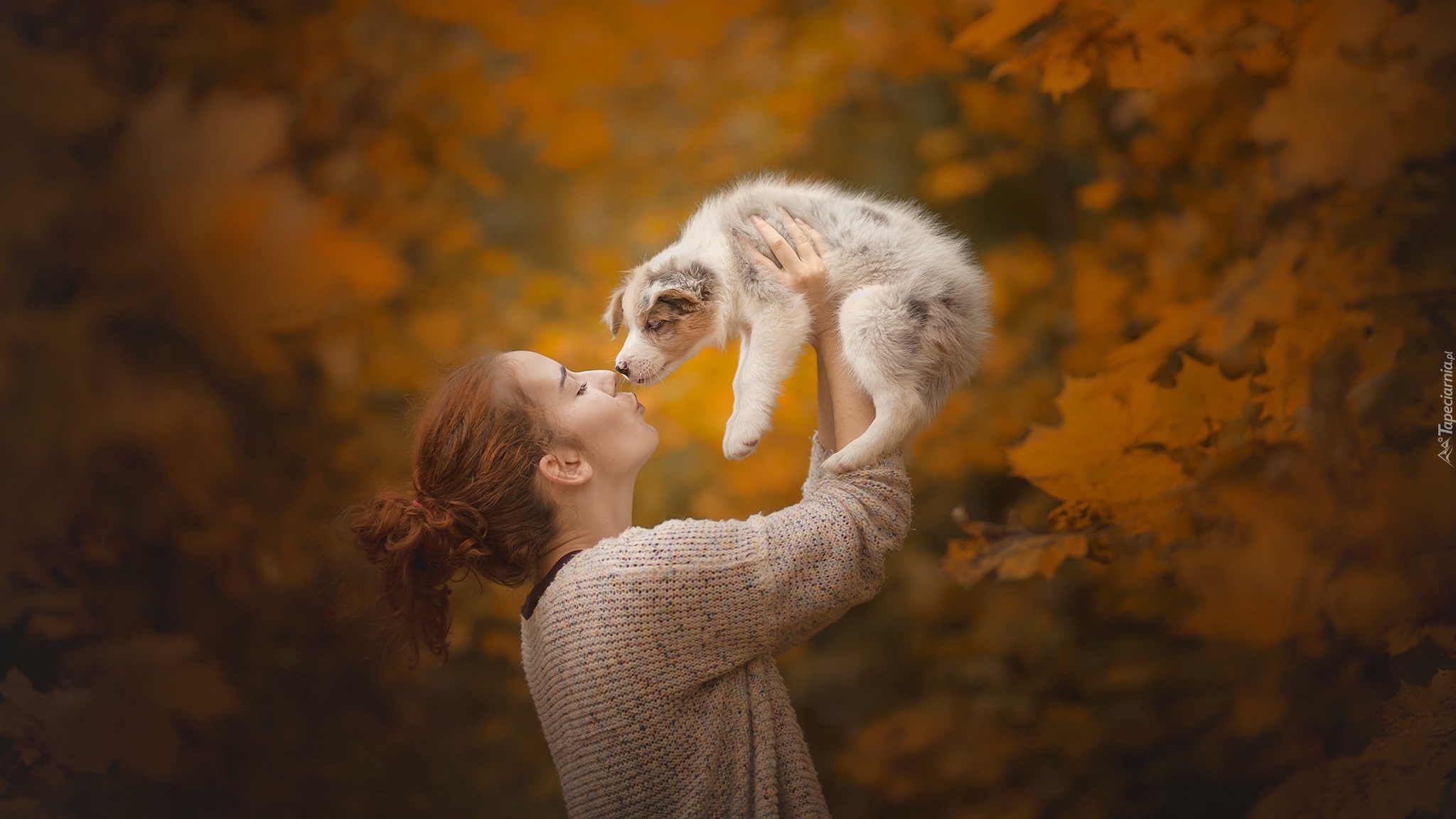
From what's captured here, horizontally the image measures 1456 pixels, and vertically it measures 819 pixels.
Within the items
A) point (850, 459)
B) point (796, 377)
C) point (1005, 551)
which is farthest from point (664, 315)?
point (1005, 551)

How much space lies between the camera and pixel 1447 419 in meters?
2.14

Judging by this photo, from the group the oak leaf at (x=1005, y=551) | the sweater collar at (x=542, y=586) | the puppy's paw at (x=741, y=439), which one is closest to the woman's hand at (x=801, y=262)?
the puppy's paw at (x=741, y=439)

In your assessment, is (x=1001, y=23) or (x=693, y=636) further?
(x=1001, y=23)

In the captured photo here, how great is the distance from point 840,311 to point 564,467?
1.82 ft

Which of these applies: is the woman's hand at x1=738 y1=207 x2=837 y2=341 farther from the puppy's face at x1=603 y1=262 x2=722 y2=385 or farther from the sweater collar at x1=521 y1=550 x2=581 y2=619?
the sweater collar at x1=521 y1=550 x2=581 y2=619

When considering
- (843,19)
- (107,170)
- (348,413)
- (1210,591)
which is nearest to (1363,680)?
(1210,591)

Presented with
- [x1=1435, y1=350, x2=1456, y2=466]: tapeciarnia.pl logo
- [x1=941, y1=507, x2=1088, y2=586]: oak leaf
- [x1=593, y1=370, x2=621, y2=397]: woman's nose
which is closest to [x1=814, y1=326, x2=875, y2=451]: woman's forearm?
[x1=593, y1=370, x2=621, y2=397]: woman's nose

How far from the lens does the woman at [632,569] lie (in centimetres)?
142

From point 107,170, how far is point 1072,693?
8.84 feet

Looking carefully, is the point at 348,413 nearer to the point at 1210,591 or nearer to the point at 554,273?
the point at 554,273

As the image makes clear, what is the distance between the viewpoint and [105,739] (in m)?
2.20

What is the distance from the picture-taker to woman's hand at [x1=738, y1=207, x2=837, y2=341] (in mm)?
1541

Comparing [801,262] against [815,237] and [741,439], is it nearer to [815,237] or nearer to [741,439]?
[815,237]

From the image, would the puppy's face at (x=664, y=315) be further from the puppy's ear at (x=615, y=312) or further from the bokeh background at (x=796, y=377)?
the bokeh background at (x=796, y=377)
